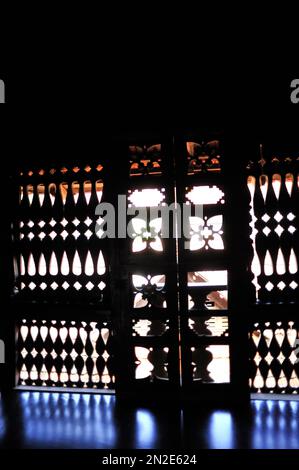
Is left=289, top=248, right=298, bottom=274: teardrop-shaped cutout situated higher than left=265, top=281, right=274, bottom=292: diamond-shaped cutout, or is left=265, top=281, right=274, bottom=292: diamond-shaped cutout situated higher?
left=289, top=248, right=298, bottom=274: teardrop-shaped cutout

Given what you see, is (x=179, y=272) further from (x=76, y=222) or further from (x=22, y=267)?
(x=22, y=267)

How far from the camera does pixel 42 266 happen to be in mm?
3088

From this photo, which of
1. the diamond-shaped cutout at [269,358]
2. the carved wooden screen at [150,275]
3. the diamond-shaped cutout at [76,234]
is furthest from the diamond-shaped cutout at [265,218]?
the diamond-shaped cutout at [76,234]

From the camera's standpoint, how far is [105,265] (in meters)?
2.92

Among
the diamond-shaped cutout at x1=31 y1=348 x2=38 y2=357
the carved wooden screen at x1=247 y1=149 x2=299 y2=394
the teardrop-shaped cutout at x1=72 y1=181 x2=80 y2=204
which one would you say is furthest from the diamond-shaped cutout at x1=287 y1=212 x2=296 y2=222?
the diamond-shaped cutout at x1=31 y1=348 x2=38 y2=357

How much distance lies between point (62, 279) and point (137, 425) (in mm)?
1327

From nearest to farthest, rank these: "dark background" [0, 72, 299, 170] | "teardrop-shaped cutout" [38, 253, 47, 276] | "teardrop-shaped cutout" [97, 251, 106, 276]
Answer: "dark background" [0, 72, 299, 170] < "teardrop-shaped cutout" [97, 251, 106, 276] < "teardrop-shaped cutout" [38, 253, 47, 276]

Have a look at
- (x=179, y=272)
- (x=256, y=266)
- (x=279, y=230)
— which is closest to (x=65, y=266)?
(x=179, y=272)

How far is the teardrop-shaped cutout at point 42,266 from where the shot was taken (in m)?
3.04

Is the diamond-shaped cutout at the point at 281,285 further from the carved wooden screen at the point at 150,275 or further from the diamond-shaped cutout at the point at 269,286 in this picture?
the carved wooden screen at the point at 150,275

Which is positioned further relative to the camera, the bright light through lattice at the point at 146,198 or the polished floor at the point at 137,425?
the bright light through lattice at the point at 146,198

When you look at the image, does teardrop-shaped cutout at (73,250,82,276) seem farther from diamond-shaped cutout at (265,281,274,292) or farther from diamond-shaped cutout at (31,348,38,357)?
diamond-shaped cutout at (265,281,274,292)

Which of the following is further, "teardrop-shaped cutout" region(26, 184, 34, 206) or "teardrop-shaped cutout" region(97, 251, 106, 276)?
"teardrop-shaped cutout" region(26, 184, 34, 206)

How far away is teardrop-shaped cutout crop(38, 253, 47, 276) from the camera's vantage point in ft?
9.96
